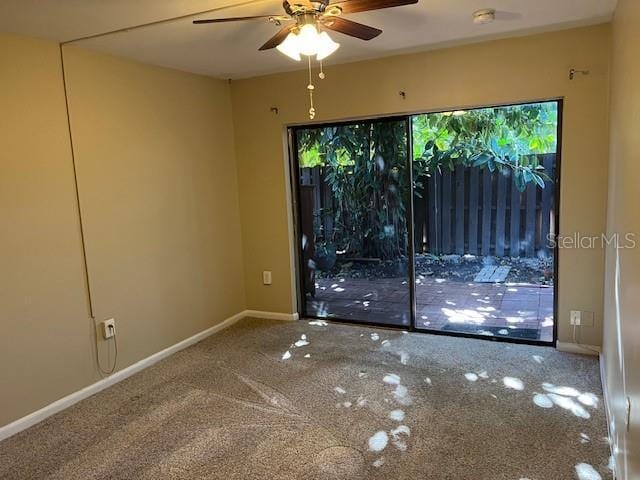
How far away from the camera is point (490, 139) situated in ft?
12.6

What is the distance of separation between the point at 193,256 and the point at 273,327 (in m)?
0.96

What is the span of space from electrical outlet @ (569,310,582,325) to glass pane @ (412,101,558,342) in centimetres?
29

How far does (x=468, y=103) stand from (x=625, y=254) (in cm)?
185

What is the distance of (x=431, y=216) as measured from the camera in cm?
412

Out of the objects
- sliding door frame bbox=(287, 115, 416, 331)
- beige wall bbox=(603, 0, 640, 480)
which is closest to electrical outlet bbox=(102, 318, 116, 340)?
sliding door frame bbox=(287, 115, 416, 331)

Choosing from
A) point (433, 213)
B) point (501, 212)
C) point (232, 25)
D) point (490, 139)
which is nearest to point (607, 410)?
point (501, 212)

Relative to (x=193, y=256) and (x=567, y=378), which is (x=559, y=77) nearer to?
(x=567, y=378)

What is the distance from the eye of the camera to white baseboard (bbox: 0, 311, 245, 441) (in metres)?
2.76

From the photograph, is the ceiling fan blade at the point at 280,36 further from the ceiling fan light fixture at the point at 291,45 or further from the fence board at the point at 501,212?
the fence board at the point at 501,212

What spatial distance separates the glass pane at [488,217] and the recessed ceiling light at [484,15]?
0.90 meters

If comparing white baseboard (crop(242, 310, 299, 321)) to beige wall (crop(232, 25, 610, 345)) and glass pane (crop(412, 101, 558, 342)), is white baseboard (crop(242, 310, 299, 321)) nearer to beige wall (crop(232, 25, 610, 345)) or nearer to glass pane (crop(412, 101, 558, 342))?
beige wall (crop(232, 25, 610, 345))

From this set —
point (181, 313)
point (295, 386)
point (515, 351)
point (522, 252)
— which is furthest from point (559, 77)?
point (181, 313)

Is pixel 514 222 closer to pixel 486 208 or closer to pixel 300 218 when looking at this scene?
pixel 486 208

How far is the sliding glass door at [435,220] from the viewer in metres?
3.77
